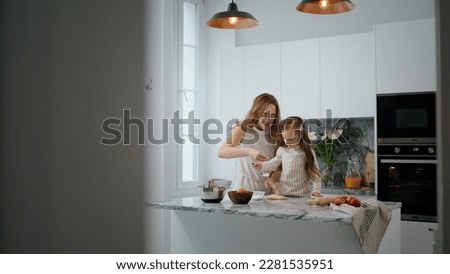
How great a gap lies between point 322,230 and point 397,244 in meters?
0.46

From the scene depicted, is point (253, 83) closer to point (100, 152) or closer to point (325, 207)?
point (325, 207)

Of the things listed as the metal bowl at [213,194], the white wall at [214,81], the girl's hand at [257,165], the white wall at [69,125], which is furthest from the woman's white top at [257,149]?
the white wall at [69,125]

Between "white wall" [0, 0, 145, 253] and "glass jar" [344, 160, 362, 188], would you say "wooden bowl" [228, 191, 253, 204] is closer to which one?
"white wall" [0, 0, 145, 253]

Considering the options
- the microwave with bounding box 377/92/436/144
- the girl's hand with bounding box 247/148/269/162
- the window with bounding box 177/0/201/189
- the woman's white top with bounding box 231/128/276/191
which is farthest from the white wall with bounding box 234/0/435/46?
the girl's hand with bounding box 247/148/269/162

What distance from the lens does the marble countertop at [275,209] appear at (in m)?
2.00

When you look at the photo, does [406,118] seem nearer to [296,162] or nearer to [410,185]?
[410,185]

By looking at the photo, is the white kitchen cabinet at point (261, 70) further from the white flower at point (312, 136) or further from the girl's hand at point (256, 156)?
the girl's hand at point (256, 156)

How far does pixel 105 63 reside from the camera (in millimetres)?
623

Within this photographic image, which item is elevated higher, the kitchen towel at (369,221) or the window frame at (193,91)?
the window frame at (193,91)

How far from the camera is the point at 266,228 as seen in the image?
228 centimetres

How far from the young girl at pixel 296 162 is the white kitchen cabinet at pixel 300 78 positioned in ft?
4.05

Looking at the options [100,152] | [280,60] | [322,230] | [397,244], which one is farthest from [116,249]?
[280,60]

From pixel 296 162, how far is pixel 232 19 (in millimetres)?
941

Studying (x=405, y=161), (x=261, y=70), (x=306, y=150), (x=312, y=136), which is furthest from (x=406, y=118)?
(x=261, y=70)
